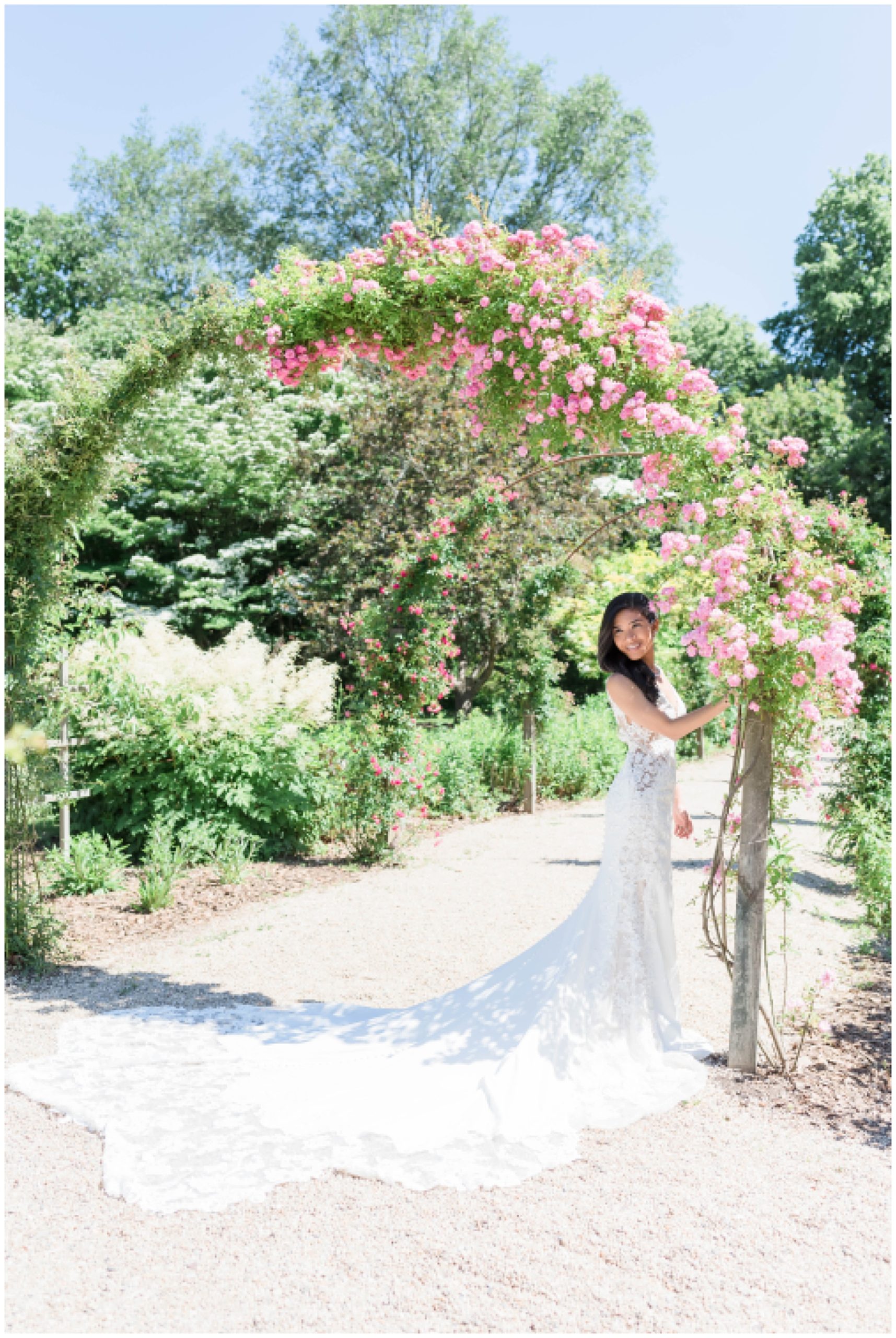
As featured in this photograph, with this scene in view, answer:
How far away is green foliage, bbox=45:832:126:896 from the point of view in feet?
23.7

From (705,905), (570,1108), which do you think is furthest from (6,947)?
(705,905)

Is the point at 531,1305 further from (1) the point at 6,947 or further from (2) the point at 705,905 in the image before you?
(1) the point at 6,947

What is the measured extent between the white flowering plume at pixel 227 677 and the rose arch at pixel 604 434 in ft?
9.62

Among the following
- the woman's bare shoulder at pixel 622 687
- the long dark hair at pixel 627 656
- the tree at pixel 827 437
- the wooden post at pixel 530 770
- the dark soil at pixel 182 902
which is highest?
the tree at pixel 827 437

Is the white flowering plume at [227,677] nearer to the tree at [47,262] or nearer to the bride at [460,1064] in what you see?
the bride at [460,1064]

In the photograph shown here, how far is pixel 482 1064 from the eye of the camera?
12.8ft

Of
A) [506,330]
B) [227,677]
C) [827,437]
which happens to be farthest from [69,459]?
[827,437]

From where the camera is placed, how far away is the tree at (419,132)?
67.7ft

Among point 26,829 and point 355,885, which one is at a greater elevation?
point 26,829

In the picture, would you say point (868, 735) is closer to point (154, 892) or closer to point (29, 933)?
point (154, 892)

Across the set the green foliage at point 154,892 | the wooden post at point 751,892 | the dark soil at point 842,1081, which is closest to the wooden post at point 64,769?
the green foliage at point 154,892

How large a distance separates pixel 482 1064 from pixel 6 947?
3154mm

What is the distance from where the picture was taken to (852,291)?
2522 centimetres

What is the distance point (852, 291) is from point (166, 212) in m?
17.6
